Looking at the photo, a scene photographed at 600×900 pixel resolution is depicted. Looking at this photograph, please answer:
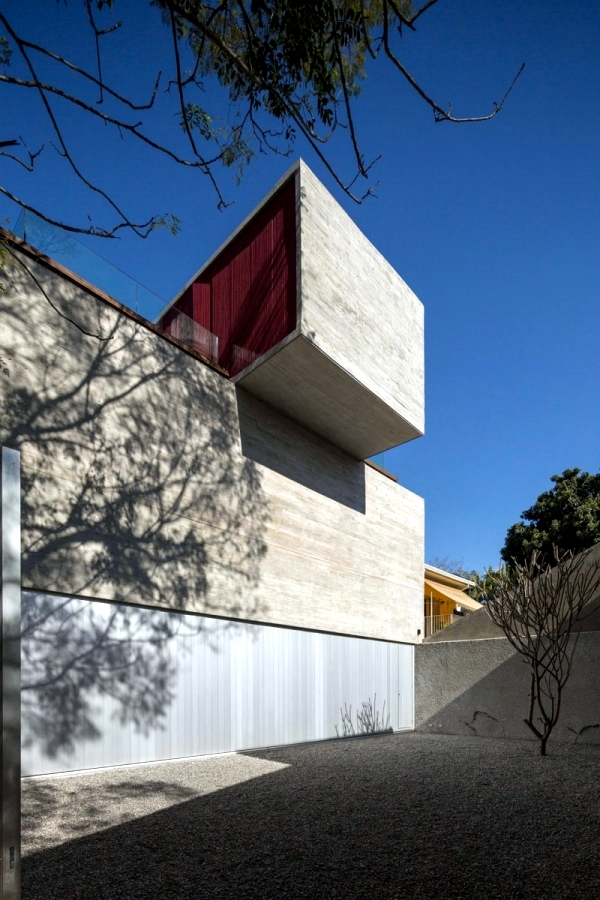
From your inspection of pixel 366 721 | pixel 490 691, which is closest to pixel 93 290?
pixel 490 691

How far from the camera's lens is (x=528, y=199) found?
963 cm

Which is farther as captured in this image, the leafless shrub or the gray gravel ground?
the leafless shrub

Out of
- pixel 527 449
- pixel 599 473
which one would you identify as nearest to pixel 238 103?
pixel 599 473

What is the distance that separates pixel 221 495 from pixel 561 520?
66.6ft

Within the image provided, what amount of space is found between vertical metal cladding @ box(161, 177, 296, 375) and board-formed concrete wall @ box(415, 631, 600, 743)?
785 cm

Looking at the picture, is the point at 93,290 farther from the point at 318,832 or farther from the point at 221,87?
the point at 318,832

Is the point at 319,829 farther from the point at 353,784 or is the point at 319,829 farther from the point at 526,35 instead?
the point at 526,35

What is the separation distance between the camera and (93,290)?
969cm

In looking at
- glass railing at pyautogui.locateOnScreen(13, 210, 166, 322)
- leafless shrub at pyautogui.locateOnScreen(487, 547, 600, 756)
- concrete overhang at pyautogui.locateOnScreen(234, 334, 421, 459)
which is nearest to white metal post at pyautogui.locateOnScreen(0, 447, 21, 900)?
glass railing at pyautogui.locateOnScreen(13, 210, 166, 322)

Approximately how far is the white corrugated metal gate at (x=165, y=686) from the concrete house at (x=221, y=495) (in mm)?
31

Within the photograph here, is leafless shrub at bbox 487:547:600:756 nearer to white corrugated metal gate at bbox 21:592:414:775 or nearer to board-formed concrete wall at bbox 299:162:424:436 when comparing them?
white corrugated metal gate at bbox 21:592:414:775

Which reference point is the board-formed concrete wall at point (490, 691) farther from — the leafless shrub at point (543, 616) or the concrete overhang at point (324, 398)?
the concrete overhang at point (324, 398)

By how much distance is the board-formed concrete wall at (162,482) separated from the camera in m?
8.52

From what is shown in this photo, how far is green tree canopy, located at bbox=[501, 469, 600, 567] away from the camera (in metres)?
26.5
